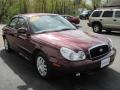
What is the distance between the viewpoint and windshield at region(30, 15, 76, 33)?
639 cm

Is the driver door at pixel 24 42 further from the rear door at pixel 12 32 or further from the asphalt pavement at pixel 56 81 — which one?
the asphalt pavement at pixel 56 81

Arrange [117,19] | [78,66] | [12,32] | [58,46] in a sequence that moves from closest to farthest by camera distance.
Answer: [78,66] < [58,46] < [12,32] < [117,19]

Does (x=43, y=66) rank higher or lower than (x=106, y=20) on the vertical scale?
lower

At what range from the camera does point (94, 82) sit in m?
5.51

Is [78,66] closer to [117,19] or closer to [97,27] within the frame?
[117,19]

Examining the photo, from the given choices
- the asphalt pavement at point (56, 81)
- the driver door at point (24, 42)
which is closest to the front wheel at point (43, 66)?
the asphalt pavement at point (56, 81)

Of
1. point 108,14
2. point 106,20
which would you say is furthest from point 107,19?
point 108,14

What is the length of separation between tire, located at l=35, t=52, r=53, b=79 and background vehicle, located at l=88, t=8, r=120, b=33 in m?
9.59

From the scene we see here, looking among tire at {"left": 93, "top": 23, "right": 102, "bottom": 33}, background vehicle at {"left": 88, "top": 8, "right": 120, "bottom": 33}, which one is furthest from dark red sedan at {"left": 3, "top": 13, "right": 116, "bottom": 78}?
tire at {"left": 93, "top": 23, "right": 102, "bottom": 33}

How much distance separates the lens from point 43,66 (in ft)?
18.6

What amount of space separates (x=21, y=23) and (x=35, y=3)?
1591 inches

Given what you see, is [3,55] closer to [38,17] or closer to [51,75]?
[38,17]

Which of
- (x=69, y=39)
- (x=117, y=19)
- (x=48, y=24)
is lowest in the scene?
(x=117, y=19)

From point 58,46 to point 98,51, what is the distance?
0.89m
